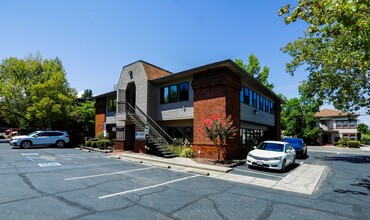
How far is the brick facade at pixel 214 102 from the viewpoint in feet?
48.3

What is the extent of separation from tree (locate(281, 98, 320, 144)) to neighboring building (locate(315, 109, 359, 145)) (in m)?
6.29

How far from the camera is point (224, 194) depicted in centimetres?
741

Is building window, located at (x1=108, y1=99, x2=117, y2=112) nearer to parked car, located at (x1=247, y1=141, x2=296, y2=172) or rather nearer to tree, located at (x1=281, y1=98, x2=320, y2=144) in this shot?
parked car, located at (x1=247, y1=141, x2=296, y2=172)

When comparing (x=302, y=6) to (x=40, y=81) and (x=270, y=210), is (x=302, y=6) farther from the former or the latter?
(x=40, y=81)

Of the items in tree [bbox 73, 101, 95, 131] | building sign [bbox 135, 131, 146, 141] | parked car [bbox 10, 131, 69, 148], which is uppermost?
tree [bbox 73, 101, 95, 131]

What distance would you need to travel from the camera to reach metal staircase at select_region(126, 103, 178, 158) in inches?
642

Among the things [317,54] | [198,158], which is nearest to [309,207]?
[198,158]

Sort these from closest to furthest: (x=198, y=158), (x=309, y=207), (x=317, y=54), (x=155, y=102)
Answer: (x=309, y=207) < (x=198, y=158) < (x=317, y=54) < (x=155, y=102)

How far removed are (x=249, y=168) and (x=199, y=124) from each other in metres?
4.81

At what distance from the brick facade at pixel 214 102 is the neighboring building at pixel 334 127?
133 feet

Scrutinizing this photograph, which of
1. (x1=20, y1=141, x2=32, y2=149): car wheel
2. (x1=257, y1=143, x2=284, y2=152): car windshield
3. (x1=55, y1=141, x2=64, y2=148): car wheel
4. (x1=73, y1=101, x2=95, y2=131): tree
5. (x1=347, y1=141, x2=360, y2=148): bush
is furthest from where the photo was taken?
(x1=347, y1=141, x2=360, y2=148): bush

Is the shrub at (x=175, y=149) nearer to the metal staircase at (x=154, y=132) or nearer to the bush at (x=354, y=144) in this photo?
the metal staircase at (x=154, y=132)

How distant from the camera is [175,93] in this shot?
1808 cm

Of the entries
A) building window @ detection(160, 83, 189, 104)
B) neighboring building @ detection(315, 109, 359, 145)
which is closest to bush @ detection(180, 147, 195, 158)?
building window @ detection(160, 83, 189, 104)
